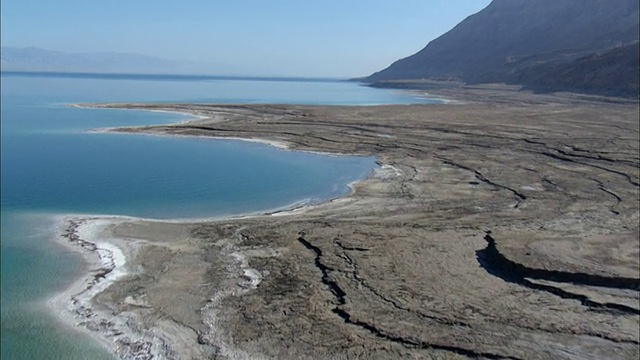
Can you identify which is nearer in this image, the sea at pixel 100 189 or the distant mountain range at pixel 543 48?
the sea at pixel 100 189

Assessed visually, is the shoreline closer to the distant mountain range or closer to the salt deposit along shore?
the salt deposit along shore

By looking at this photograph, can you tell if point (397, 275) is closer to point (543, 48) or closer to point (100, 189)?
point (100, 189)

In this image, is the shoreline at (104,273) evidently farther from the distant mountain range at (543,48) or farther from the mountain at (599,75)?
the distant mountain range at (543,48)

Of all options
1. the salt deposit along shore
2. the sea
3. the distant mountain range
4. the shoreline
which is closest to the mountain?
the distant mountain range

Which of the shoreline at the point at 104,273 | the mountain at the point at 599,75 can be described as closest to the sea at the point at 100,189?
the shoreline at the point at 104,273

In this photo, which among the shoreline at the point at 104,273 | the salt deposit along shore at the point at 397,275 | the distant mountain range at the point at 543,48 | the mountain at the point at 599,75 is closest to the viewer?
the salt deposit along shore at the point at 397,275

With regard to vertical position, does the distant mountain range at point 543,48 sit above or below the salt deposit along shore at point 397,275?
above

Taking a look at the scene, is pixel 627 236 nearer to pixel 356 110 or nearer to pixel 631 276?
pixel 631 276

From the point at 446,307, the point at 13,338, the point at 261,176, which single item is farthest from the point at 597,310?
the point at 261,176
